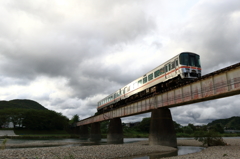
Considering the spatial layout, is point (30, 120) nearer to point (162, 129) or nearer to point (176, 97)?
point (162, 129)

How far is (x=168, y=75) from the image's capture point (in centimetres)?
2625

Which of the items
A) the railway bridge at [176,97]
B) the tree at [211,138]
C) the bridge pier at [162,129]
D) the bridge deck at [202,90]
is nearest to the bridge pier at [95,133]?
the railway bridge at [176,97]

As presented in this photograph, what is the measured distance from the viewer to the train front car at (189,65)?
23.4 meters

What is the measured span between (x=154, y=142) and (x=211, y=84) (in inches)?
484

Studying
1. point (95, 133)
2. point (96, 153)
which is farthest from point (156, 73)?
point (95, 133)

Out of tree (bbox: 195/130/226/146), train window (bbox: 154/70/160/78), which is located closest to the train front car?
train window (bbox: 154/70/160/78)

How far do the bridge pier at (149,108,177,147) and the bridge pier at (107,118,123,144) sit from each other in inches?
749

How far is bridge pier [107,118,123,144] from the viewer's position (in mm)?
44969

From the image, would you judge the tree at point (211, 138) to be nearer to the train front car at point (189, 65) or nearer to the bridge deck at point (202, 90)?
the bridge deck at point (202, 90)

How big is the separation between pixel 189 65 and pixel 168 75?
3.36 meters

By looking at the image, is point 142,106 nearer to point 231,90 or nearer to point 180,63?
point 180,63

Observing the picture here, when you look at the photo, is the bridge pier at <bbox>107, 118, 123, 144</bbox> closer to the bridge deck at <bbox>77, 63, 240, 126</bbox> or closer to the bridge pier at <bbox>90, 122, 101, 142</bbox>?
the bridge deck at <bbox>77, 63, 240, 126</bbox>

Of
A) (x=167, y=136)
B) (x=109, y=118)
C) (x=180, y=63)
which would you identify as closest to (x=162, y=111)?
(x=167, y=136)

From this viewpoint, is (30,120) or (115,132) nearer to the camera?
(115,132)
